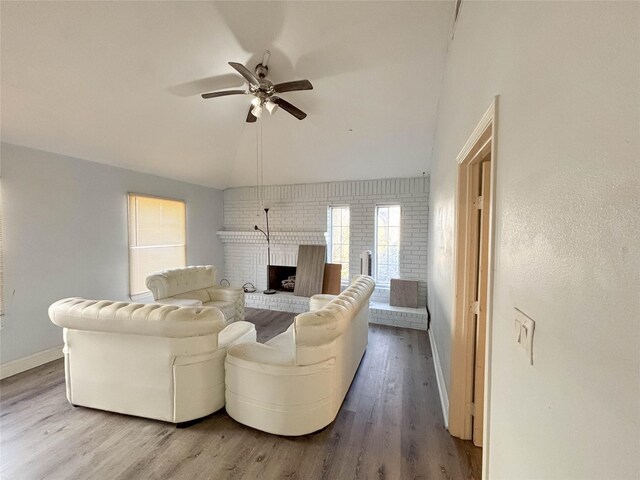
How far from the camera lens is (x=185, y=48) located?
8.60 feet

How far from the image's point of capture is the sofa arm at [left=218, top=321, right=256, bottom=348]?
2426 mm

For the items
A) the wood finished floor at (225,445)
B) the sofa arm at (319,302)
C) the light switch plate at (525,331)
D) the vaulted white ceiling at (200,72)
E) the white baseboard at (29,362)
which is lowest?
the wood finished floor at (225,445)

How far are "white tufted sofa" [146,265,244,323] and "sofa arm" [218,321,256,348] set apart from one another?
1297 mm

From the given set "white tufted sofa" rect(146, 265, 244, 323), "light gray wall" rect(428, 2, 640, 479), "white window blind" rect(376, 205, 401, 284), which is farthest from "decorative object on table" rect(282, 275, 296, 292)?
"light gray wall" rect(428, 2, 640, 479)

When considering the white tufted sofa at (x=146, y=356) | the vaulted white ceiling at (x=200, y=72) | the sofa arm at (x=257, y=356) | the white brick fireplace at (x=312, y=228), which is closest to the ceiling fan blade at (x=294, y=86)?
the vaulted white ceiling at (x=200, y=72)

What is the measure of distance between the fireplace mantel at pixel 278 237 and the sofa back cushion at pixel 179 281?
1.33 metres

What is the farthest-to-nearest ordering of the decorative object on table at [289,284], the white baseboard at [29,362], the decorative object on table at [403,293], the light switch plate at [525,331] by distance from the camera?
1. the decorative object on table at [289,284]
2. the decorative object on table at [403,293]
3. the white baseboard at [29,362]
4. the light switch plate at [525,331]

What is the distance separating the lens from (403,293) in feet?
15.3

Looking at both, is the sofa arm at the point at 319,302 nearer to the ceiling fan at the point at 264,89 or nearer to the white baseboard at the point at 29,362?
the ceiling fan at the point at 264,89

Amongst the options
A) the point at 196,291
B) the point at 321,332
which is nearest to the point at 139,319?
the point at 321,332

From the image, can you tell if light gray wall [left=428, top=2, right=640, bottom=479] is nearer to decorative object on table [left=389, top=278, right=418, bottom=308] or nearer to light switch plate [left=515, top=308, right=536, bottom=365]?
light switch plate [left=515, top=308, right=536, bottom=365]

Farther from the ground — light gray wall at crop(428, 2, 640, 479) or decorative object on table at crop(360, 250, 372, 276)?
light gray wall at crop(428, 2, 640, 479)

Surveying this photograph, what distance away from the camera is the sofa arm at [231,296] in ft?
14.2

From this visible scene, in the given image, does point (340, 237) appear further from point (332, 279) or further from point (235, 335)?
point (235, 335)
